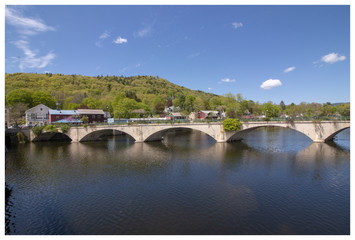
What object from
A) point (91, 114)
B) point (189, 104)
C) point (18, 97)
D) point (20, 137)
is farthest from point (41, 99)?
point (189, 104)

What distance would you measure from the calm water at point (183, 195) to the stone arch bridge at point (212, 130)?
397 inches

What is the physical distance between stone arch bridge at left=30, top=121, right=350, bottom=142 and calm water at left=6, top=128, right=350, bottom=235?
1008 cm

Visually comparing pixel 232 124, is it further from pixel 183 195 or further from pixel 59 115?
pixel 59 115

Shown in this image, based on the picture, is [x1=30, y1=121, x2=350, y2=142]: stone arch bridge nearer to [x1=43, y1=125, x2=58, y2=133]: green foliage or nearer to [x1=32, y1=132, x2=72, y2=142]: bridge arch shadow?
[x1=32, y1=132, x2=72, y2=142]: bridge arch shadow

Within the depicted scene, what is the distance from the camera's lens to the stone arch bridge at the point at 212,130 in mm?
51875

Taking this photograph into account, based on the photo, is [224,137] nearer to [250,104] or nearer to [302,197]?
[302,197]

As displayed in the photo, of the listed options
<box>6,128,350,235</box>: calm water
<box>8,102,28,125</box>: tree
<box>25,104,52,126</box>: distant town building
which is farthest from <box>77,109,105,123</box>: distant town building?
<box>6,128,350,235</box>: calm water

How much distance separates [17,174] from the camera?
3394cm

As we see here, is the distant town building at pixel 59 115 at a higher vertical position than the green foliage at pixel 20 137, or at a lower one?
higher

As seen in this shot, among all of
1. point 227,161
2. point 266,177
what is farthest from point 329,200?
point 227,161

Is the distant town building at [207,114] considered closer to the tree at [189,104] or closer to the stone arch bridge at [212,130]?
the tree at [189,104]

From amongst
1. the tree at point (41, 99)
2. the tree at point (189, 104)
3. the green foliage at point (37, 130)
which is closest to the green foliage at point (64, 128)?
the green foliage at point (37, 130)

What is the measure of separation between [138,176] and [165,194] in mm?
8679

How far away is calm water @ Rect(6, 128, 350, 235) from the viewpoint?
18.4 metres
